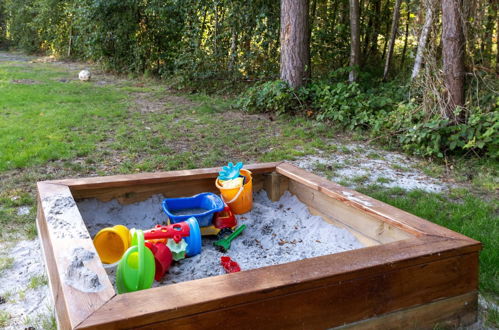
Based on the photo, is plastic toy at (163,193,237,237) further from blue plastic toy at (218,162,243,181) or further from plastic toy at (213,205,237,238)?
blue plastic toy at (218,162,243,181)

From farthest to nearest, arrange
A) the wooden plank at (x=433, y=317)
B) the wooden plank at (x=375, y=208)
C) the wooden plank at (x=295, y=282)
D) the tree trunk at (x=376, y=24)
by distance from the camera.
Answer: the tree trunk at (x=376, y=24) → the wooden plank at (x=375, y=208) → the wooden plank at (x=433, y=317) → the wooden plank at (x=295, y=282)

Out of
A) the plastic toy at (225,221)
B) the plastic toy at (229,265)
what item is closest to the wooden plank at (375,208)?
the plastic toy at (225,221)

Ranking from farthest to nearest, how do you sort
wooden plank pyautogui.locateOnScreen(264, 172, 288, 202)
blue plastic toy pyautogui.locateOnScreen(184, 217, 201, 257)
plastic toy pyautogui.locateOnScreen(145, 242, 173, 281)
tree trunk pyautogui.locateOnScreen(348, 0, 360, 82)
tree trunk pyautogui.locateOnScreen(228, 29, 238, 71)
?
tree trunk pyautogui.locateOnScreen(228, 29, 238, 71) < tree trunk pyautogui.locateOnScreen(348, 0, 360, 82) < wooden plank pyautogui.locateOnScreen(264, 172, 288, 202) < blue plastic toy pyautogui.locateOnScreen(184, 217, 201, 257) < plastic toy pyautogui.locateOnScreen(145, 242, 173, 281)

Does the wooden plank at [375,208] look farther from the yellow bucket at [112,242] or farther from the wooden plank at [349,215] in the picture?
the yellow bucket at [112,242]

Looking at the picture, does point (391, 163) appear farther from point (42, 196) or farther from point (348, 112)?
point (42, 196)

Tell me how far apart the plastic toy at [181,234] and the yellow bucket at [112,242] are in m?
0.11

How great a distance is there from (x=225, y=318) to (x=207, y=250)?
109 cm

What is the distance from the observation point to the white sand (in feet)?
7.30

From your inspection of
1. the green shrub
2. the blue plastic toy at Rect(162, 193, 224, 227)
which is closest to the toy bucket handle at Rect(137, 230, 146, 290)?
the blue plastic toy at Rect(162, 193, 224, 227)

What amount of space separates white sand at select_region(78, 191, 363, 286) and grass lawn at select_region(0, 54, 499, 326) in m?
0.56

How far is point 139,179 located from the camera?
2627mm

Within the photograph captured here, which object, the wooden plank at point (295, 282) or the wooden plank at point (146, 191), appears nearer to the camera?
the wooden plank at point (295, 282)

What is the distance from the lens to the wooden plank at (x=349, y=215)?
→ 211 centimetres

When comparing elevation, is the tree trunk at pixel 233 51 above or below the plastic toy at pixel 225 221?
above
